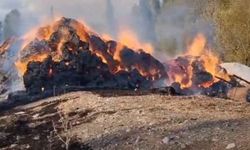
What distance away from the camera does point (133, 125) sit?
10633 mm

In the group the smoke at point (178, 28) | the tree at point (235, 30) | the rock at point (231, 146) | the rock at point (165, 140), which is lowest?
the rock at point (231, 146)

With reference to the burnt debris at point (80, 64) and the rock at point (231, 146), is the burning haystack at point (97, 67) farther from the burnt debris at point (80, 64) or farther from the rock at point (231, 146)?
the rock at point (231, 146)

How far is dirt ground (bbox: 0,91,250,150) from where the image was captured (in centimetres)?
941

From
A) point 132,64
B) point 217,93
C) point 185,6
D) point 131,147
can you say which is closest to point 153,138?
point 131,147

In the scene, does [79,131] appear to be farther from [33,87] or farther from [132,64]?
[132,64]

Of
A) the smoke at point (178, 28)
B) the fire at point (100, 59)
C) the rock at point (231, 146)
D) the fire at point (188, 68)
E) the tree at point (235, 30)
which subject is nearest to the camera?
the rock at point (231, 146)

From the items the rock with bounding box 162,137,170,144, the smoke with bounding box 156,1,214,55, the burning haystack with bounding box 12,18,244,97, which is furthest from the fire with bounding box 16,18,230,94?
the smoke with bounding box 156,1,214,55

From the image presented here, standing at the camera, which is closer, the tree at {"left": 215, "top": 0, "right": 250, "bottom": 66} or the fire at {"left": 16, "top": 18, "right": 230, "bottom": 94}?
the fire at {"left": 16, "top": 18, "right": 230, "bottom": 94}

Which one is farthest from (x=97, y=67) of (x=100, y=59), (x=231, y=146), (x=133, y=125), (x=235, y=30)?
(x=231, y=146)

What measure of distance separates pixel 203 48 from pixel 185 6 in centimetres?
2559

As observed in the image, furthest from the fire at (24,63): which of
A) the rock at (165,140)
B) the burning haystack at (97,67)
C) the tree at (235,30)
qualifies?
the rock at (165,140)

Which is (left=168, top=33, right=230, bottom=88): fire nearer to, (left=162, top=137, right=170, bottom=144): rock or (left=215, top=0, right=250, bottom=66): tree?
(left=215, top=0, right=250, bottom=66): tree

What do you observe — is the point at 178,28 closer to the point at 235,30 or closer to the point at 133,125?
the point at 235,30

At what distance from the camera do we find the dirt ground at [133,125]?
30.9 ft
